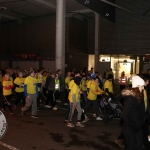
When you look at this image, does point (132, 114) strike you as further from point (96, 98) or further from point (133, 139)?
point (96, 98)

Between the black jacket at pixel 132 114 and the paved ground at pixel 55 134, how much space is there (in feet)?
8.16

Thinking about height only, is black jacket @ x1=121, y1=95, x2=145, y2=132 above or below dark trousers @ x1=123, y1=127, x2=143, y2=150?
above

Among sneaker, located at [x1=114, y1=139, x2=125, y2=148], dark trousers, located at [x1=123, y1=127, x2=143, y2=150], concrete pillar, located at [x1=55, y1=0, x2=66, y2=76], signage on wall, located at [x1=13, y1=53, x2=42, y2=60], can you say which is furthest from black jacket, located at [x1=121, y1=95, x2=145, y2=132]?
signage on wall, located at [x1=13, y1=53, x2=42, y2=60]

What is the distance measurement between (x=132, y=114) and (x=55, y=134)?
3899 millimetres

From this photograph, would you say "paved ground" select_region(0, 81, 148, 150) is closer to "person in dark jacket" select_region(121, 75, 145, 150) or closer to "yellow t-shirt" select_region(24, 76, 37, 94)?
"yellow t-shirt" select_region(24, 76, 37, 94)

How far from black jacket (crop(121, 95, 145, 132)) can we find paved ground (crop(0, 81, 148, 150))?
2486 millimetres

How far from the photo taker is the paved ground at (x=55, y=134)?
650 centimetres

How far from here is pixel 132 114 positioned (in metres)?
4.18

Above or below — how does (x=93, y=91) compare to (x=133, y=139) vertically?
above

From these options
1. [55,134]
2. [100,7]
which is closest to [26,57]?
[100,7]

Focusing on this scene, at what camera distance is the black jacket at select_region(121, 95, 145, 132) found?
163 inches

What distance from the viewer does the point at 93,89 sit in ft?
30.5

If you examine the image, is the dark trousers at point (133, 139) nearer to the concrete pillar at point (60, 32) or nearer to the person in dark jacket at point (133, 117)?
the person in dark jacket at point (133, 117)

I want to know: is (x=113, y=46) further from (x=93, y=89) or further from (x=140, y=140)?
(x=140, y=140)
